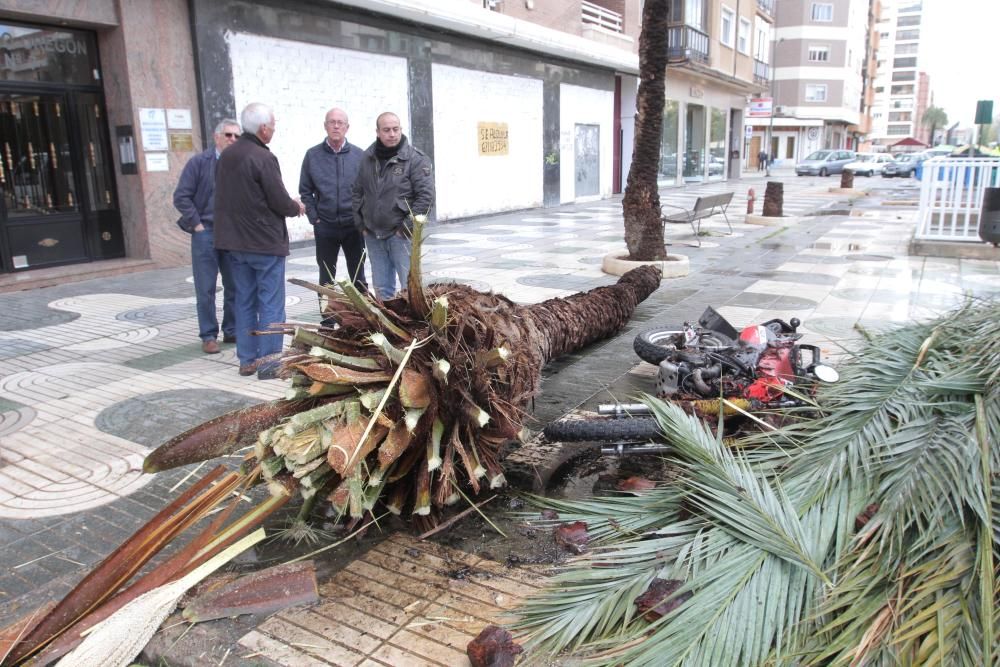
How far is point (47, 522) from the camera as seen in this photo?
3.39 m

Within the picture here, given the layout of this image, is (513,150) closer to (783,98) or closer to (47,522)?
(47,522)

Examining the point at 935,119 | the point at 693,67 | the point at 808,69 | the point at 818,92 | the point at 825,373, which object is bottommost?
the point at 825,373

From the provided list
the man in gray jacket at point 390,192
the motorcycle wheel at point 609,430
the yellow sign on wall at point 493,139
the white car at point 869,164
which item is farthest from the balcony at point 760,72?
the motorcycle wheel at point 609,430

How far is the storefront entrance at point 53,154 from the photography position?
971 centimetres

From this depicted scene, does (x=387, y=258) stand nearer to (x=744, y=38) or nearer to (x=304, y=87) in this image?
(x=304, y=87)

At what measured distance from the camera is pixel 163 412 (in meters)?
4.79

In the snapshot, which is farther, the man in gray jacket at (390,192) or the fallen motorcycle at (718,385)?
the man in gray jacket at (390,192)

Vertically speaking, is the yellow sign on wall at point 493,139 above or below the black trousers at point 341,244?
above

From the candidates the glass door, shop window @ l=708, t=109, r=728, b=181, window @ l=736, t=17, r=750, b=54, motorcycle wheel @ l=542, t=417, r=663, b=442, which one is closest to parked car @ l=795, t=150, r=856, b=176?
shop window @ l=708, t=109, r=728, b=181

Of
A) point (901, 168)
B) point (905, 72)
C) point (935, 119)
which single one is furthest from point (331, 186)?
point (905, 72)

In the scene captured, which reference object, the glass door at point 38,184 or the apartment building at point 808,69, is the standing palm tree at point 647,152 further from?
the apartment building at point 808,69

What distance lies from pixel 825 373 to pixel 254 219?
389 cm

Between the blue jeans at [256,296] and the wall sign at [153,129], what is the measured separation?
6.15 meters

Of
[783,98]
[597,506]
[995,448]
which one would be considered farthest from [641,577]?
[783,98]
